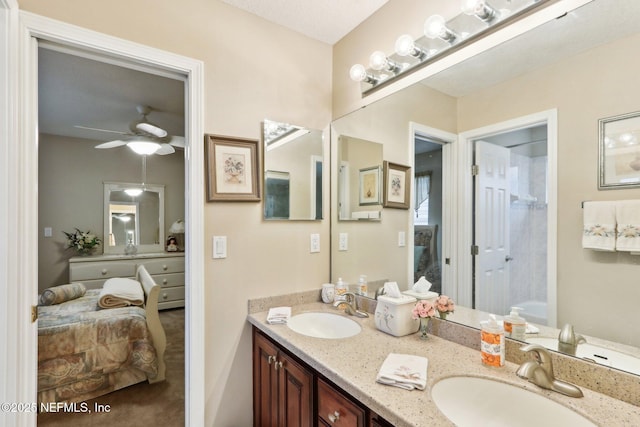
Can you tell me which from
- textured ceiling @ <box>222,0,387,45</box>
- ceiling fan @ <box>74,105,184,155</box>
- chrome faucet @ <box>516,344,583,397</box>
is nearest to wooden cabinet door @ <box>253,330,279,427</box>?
chrome faucet @ <box>516,344,583,397</box>

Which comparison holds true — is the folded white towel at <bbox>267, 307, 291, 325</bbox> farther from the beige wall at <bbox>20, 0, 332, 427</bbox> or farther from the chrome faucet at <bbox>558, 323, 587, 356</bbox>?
the chrome faucet at <bbox>558, 323, 587, 356</bbox>

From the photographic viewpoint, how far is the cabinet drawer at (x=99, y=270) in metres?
3.40

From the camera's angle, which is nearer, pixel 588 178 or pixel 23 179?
pixel 588 178

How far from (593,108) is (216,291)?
66.7 inches

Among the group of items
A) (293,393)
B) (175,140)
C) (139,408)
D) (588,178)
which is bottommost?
(139,408)

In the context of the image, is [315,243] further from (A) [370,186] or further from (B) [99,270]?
(B) [99,270]

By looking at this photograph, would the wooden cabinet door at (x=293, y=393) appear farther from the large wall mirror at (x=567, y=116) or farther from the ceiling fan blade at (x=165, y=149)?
the ceiling fan blade at (x=165, y=149)

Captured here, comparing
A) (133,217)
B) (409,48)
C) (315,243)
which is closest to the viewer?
(409,48)

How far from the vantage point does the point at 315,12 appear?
1690 millimetres

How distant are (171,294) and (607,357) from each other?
4268mm

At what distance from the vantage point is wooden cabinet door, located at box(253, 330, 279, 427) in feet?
4.78

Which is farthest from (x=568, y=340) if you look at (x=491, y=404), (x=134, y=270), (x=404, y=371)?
(x=134, y=270)

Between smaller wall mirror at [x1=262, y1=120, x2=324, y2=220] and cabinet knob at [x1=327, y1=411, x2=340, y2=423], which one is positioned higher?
smaller wall mirror at [x1=262, y1=120, x2=324, y2=220]

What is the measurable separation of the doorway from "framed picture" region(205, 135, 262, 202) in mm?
1063
